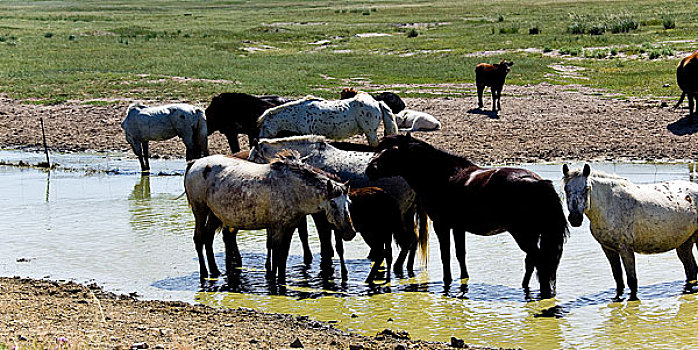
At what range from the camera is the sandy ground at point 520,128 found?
18891 mm

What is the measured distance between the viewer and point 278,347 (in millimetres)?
7441

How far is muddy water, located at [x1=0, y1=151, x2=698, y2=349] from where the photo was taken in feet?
27.8

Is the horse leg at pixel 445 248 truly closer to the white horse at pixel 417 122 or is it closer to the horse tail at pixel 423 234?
the horse tail at pixel 423 234

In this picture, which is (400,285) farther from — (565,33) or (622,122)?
(565,33)

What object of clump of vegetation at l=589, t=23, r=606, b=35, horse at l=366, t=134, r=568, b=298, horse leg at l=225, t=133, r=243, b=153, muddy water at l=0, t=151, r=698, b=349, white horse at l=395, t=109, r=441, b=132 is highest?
clump of vegetation at l=589, t=23, r=606, b=35

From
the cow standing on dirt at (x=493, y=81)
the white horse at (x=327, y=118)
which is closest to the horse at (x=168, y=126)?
the white horse at (x=327, y=118)

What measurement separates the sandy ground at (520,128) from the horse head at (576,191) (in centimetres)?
935

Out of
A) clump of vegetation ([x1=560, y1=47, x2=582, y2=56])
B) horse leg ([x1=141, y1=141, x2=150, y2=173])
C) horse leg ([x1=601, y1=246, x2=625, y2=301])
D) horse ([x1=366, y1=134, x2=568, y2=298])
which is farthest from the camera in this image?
clump of vegetation ([x1=560, y1=47, x2=582, y2=56])

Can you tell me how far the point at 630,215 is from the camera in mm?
9102

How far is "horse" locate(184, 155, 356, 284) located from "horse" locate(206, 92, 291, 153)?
6397mm

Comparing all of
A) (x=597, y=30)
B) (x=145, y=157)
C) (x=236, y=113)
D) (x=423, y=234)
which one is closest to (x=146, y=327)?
(x=423, y=234)

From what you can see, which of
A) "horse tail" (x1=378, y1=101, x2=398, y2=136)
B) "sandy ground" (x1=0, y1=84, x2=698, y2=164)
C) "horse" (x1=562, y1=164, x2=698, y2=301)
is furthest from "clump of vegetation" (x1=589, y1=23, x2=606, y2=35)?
"horse" (x1=562, y1=164, x2=698, y2=301)

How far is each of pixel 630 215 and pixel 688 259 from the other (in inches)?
44.2

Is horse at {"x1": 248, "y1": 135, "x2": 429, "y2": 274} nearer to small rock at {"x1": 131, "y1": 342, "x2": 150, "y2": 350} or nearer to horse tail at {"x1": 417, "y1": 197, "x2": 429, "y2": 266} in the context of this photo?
horse tail at {"x1": 417, "y1": 197, "x2": 429, "y2": 266}
